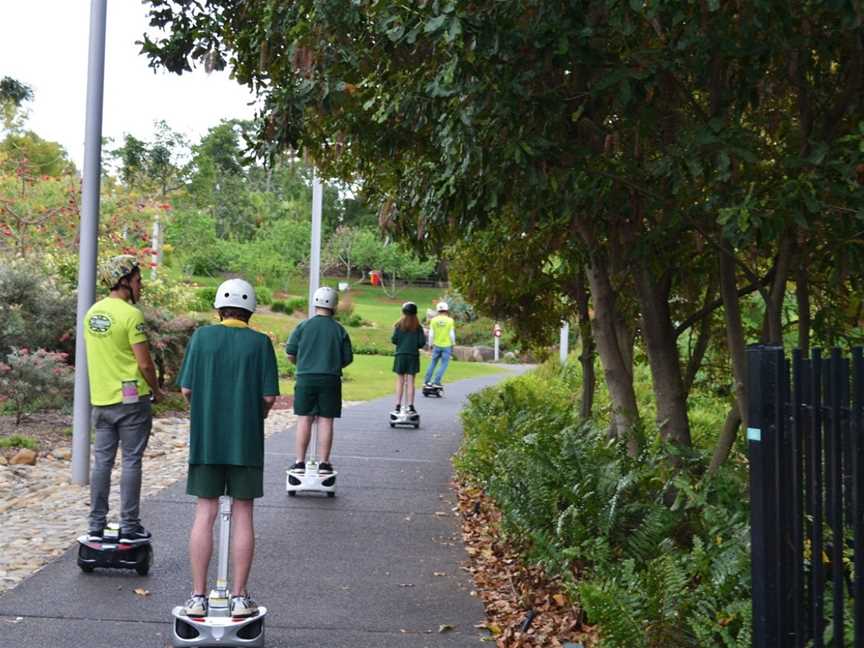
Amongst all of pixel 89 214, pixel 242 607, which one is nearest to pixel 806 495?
pixel 242 607

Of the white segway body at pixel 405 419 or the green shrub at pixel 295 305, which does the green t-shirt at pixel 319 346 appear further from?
the green shrub at pixel 295 305

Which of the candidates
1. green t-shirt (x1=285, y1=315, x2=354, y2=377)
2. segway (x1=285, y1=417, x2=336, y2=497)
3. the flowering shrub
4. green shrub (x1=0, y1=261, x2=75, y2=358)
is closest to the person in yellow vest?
green shrub (x1=0, y1=261, x2=75, y2=358)

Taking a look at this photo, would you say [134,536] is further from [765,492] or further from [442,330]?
[442,330]

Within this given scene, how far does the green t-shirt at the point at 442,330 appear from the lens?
22375mm

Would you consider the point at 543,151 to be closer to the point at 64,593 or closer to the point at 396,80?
the point at 396,80

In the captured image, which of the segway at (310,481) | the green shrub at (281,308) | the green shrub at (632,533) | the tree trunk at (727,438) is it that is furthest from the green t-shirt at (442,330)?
the green shrub at (281,308)

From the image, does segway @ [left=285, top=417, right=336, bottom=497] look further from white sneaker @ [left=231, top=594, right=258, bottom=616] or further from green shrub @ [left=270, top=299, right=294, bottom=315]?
green shrub @ [left=270, top=299, right=294, bottom=315]

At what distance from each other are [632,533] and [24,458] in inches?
267

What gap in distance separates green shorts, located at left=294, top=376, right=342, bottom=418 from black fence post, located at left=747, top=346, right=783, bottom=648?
21.1 feet

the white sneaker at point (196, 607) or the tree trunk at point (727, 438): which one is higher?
the tree trunk at point (727, 438)

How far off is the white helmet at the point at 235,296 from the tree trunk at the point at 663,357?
3.68 meters

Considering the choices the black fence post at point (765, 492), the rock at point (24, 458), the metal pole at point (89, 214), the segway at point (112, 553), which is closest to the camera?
the black fence post at point (765, 492)

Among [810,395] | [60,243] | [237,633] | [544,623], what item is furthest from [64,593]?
[60,243]

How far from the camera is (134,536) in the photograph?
7.16m
